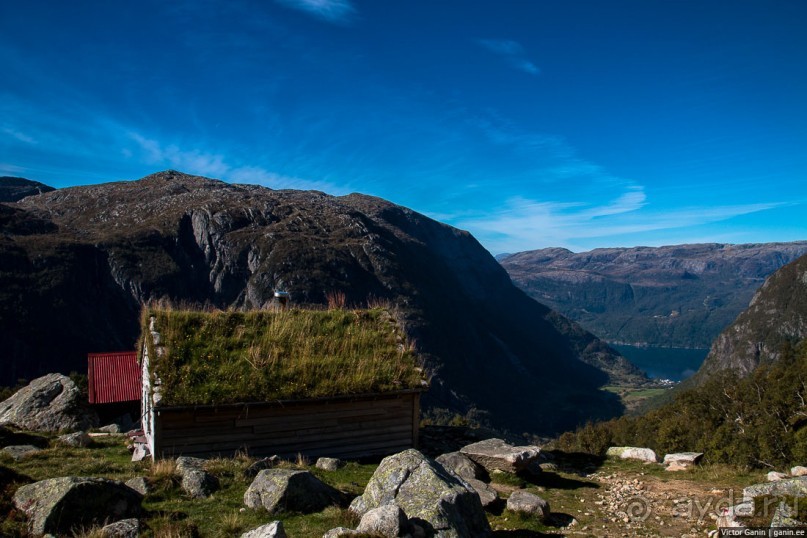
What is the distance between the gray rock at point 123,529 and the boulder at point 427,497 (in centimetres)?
354

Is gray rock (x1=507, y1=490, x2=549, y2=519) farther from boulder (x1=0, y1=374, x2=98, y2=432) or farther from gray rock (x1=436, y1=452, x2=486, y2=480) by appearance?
boulder (x1=0, y1=374, x2=98, y2=432)

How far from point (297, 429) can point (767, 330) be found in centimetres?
21743

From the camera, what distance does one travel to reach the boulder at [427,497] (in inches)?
319

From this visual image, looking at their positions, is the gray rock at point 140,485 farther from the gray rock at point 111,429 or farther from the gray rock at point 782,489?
the gray rock at point 111,429

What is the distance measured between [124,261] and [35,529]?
159149mm

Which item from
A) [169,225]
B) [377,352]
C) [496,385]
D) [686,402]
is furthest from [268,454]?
[496,385]

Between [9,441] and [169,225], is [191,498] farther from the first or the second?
[169,225]

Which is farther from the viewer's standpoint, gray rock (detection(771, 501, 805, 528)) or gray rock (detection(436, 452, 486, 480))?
gray rock (detection(436, 452, 486, 480))

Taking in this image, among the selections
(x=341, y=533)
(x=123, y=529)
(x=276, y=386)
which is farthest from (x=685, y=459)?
(x=123, y=529)

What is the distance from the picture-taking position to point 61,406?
22.3m

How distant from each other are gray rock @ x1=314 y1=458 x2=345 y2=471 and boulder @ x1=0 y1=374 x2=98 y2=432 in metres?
12.7

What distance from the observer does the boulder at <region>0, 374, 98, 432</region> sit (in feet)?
70.5

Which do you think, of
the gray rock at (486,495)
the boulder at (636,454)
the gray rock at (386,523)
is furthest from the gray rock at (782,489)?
the boulder at (636,454)

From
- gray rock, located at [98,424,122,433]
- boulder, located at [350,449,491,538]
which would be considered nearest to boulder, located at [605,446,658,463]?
boulder, located at [350,449,491,538]
